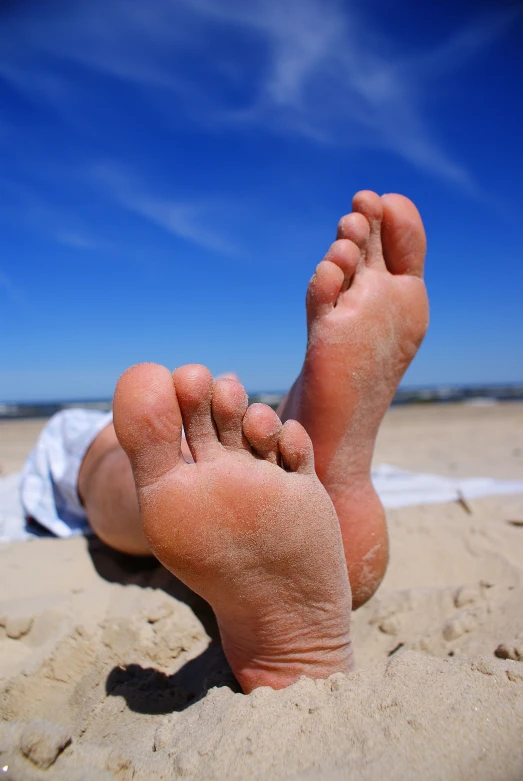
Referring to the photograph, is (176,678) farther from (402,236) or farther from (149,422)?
(402,236)

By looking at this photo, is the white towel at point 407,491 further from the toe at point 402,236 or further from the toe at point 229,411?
the toe at point 229,411

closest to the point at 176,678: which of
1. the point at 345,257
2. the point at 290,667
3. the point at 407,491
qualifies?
the point at 290,667

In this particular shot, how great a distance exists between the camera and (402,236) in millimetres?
1146

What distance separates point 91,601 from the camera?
109 cm

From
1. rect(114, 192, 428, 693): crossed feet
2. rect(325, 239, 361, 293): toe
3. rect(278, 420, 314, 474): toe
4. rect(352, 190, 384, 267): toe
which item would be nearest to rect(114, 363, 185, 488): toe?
rect(114, 192, 428, 693): crossed feet

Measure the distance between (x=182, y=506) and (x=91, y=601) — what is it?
0.49 metres

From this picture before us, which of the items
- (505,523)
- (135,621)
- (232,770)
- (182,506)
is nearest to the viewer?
(232,770)

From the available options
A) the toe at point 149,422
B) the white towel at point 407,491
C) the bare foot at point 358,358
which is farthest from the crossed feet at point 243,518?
the white towel at point 407,491

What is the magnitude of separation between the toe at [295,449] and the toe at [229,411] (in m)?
0.05

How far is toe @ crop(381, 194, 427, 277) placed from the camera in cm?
114

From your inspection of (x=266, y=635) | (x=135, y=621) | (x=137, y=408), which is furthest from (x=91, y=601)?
(x=137, y=408)

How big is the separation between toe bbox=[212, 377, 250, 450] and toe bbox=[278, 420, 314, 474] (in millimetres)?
53

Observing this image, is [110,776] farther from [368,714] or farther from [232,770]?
[368,714]

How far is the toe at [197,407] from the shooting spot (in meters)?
0.75
